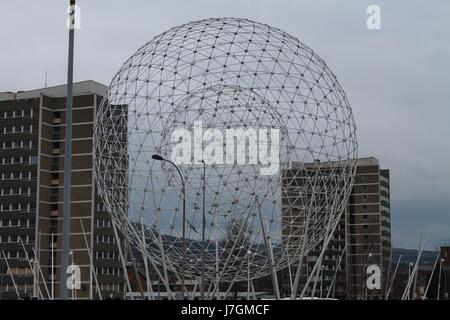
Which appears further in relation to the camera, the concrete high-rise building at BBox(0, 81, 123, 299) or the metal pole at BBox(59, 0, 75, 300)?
the concrete high-rise building at BBox(0, 81, 123, 299)

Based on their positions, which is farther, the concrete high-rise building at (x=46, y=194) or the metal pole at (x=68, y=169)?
the concrete high-rise building at (x=46, y=194)

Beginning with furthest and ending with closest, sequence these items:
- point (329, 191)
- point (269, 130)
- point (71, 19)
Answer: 1. point (329, 191)
2. point (269, 130)
3. point (71, 19)

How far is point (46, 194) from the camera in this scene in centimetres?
13112

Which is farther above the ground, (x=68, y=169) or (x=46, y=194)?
(x=46, y=194)

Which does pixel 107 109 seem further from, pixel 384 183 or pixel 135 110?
pixel 384 183

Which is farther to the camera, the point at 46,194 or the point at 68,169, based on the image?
the point at 46,194

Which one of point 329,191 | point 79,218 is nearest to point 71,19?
point 329,191

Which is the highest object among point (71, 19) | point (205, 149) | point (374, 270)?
point (71, 19)

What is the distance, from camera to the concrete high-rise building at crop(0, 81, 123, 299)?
12525cm

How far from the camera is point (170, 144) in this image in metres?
36.2

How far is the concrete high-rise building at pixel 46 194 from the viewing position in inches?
4931

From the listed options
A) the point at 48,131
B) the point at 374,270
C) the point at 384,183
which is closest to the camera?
the point at 374,270

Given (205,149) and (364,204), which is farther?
(364,204)

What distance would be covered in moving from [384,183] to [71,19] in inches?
6803
